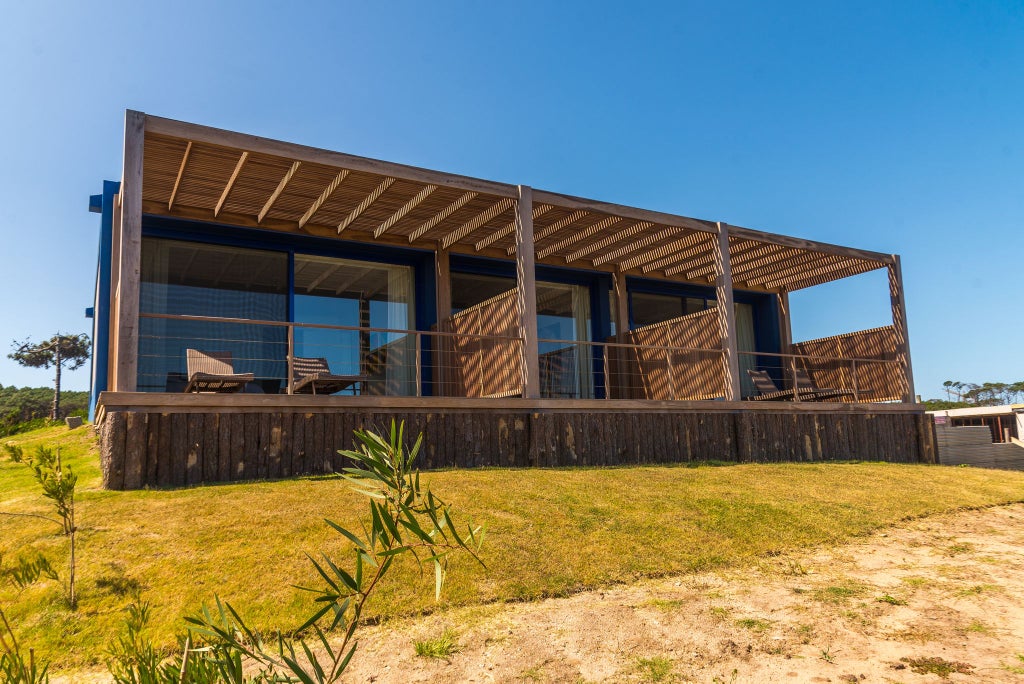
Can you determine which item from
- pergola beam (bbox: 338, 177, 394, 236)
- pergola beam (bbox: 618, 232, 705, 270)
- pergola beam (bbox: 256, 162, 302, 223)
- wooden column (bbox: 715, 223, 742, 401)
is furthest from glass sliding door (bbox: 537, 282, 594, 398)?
pergola beam (bbox: 256, 162, 302, 223)

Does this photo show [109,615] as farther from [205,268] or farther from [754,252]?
[754,252]

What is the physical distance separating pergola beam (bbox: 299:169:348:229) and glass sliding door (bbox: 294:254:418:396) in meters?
0.95

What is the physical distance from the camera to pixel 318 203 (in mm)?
9312

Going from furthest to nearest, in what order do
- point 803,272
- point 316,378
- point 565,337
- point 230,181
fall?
point 803,272 < point 565,337 < point 230,181 < point 316,378

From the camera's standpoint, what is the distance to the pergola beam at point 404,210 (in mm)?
8836

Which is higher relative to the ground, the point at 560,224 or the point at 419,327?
the point at 560,224

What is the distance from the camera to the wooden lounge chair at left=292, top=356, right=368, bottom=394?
8445 mm

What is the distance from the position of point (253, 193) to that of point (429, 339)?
3.66 m

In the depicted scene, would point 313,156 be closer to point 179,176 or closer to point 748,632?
point 179,176

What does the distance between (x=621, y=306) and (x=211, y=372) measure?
303 inches

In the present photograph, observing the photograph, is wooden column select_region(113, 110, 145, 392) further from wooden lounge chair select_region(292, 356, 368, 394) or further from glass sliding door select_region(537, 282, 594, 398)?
glass sliding door select_region(537, 282, 594, 398)

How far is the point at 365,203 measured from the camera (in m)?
9.28

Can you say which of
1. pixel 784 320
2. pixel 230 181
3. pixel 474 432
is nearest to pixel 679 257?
pixel 784 320

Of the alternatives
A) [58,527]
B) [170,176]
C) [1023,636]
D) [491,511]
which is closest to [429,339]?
[170,176]
